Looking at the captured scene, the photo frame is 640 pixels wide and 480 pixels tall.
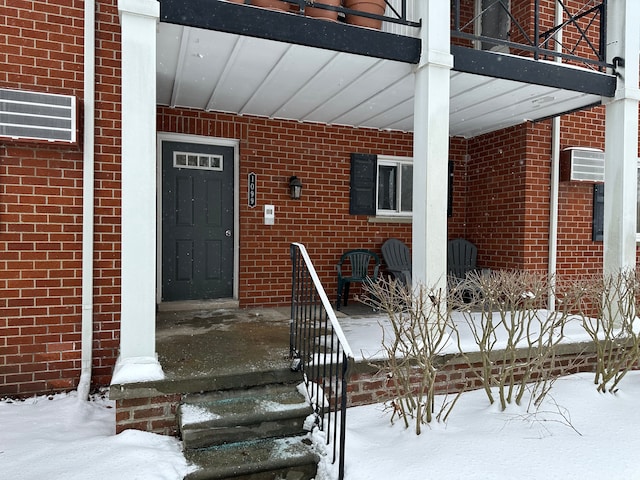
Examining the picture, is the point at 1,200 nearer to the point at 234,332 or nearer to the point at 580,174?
the point at 234,332

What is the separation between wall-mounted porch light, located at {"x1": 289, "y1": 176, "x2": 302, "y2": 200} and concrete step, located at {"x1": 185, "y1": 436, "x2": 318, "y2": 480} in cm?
352

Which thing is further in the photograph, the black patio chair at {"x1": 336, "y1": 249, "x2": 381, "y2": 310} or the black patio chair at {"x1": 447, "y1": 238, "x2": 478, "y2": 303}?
the black patio chair at {"x1": 447, "y1": 238, "x2": 478, "y2": 303}

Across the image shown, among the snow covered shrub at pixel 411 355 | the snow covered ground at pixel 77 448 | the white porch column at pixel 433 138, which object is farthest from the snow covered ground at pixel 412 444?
the white porch column at pixel 433 138

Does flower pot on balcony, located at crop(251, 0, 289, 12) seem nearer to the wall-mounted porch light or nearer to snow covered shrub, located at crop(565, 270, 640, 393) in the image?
the wall-mounted porch light

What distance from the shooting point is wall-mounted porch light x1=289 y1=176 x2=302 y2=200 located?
5750 mm

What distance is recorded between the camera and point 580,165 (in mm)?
5953

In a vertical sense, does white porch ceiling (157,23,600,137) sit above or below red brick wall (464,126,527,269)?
above

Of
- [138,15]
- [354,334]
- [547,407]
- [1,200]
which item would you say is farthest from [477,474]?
[1,200]

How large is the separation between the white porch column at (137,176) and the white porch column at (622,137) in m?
4.65

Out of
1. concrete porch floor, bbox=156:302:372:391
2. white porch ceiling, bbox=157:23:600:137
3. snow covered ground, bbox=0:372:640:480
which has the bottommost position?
snow covered ground, bbox=0:372:640:480

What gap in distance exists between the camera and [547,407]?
138 inches

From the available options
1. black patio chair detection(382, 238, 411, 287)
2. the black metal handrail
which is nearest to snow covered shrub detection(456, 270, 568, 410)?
the black metal handrail

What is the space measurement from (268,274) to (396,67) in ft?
10.1

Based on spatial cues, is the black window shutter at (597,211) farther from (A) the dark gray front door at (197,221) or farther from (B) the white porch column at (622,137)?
(A) the dark gray front door at (197,221)
